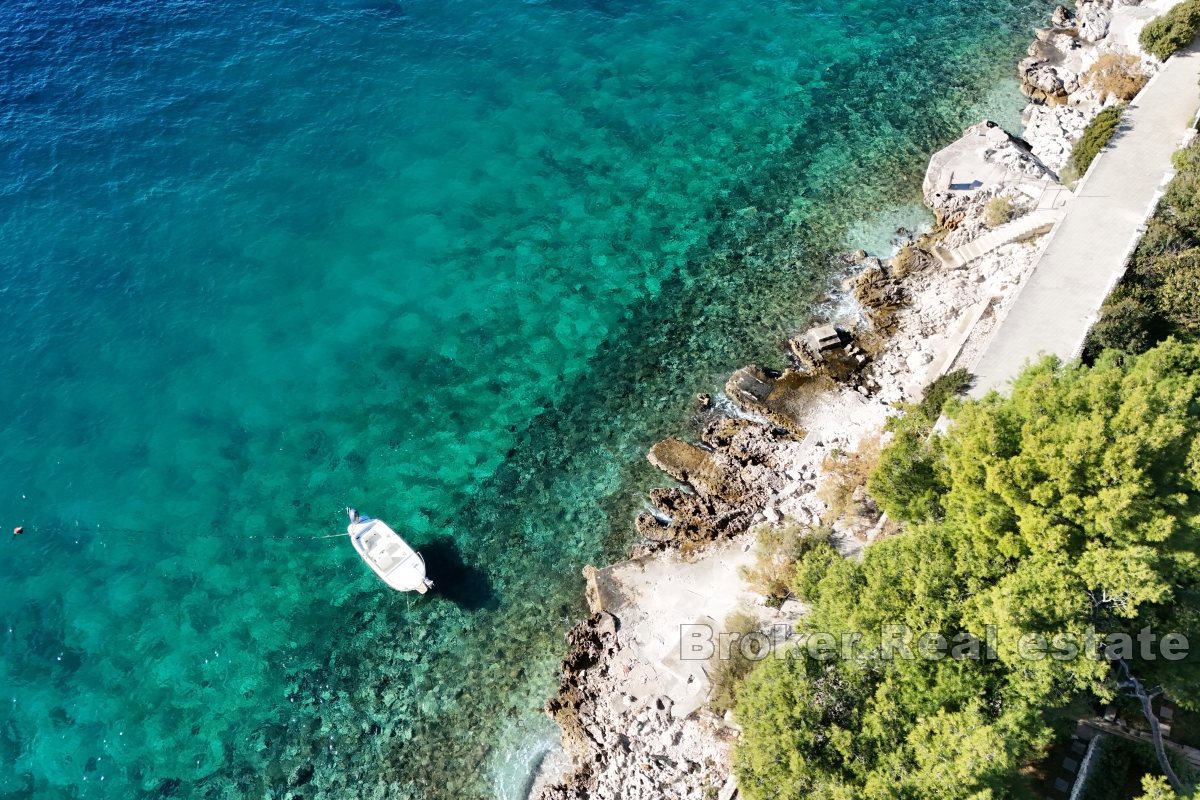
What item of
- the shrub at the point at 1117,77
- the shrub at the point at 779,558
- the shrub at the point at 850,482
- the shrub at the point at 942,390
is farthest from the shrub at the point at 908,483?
the shrub at the point at 1117,77

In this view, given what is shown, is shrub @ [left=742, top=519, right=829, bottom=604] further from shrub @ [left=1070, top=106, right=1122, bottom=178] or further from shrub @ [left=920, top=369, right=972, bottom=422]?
shrub @ [left=1070, top=106, right=1122, bottom=178]

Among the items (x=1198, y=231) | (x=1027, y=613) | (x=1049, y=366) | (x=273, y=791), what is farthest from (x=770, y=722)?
(x=1198, y=231)

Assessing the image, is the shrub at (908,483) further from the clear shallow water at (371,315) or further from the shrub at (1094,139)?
the shrub at (1094,139)

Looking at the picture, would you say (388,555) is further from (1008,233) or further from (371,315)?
(1008,233)

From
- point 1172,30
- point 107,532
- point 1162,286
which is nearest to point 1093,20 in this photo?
point 1172,30

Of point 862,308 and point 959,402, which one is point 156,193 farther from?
point 959,402

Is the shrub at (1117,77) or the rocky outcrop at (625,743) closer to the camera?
the rocky outcrop at (625,743)

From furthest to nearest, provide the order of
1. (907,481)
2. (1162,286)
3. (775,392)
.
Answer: (775,392) < (1162,286) < (907,481)
